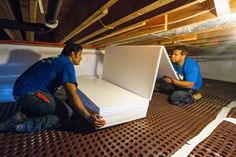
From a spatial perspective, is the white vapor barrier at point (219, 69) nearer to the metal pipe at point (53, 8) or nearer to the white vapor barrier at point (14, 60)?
the white vapor barrier at point (14, 60)

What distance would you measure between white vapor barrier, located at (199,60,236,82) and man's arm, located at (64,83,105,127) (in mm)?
4508

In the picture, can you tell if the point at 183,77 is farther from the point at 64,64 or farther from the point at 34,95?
the point at 34,95

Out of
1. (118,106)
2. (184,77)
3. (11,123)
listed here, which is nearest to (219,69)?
(184,77)

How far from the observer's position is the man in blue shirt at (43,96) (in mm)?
1252

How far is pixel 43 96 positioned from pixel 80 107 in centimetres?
41

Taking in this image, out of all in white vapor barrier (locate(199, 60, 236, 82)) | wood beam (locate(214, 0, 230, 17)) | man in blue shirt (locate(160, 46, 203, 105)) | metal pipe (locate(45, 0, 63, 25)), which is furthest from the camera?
white vapor barrier (locate(199, 60, 236, 82))

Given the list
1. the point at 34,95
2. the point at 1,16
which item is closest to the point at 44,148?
the point at 34,95

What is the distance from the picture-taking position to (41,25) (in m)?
1.30

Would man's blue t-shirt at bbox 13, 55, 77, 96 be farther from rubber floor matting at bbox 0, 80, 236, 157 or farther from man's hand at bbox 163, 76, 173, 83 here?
man's hand at bbox 163, 76, 173, 83

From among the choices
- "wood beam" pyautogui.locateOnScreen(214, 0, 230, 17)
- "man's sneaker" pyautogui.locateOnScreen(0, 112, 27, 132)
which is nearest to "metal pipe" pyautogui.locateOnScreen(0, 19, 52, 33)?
"man's sneaker" pyautogui.locateOnScreen(0, 112, 27, 132)

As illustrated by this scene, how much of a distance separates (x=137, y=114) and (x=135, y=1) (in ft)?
3.64

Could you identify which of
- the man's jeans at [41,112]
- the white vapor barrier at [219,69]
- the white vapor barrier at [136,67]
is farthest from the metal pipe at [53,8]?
the white vapor barrier at [219,69]

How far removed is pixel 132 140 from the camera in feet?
4.10

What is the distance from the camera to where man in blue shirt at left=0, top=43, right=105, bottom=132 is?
1.25 meters
